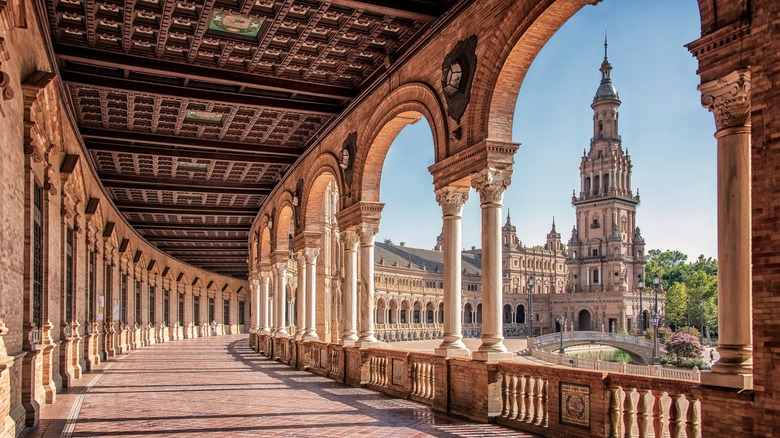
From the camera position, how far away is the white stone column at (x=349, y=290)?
17502 mm

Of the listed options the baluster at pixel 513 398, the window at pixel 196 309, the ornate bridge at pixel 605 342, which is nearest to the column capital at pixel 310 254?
the baluster at pixel 513 398

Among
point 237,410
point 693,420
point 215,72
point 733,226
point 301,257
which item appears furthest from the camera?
point 301,257

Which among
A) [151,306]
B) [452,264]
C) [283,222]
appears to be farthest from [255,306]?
[452,264]

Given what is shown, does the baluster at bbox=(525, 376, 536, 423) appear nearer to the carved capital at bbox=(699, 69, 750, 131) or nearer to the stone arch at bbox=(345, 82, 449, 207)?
the stone arch at bbox=(345, 82, 449, 207)

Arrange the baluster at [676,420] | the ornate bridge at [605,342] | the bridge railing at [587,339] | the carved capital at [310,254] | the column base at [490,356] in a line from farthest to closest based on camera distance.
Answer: the bridge railing at [587,339] < the ornate bridge at [605,342] < the carved capital at [310,254] < the column base at [490,356] < the baluster at [676,420]

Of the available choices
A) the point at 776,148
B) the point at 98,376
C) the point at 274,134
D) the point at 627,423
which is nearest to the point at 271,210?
the point at 274,134

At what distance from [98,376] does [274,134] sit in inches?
321

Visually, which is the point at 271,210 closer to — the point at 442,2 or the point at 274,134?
the point at 274,134

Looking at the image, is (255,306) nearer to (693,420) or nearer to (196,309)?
(196,309)

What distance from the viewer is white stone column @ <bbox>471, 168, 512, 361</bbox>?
11.0 metres

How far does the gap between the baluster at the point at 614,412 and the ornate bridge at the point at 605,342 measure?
57802 millimetres

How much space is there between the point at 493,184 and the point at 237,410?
5.80m

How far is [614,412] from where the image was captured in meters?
8.39

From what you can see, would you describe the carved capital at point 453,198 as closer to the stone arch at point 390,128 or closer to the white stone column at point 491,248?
the stone arch at point 390,128
